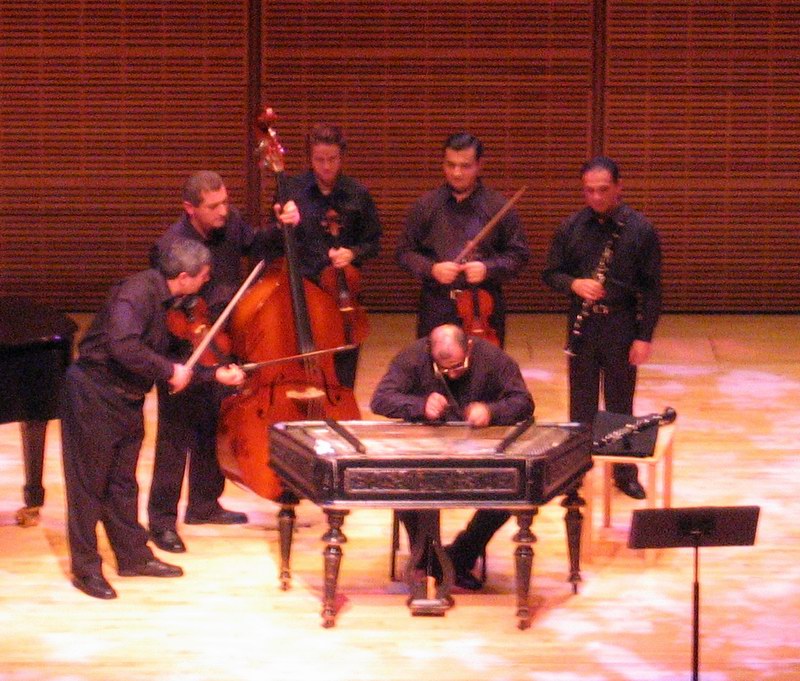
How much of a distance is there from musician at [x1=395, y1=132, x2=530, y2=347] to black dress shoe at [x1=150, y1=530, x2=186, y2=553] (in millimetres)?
1375

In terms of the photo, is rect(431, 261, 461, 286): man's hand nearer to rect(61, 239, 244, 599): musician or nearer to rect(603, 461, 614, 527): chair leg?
rect(603, 461, 614, 527): chair leg

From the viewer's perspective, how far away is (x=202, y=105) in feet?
33.9

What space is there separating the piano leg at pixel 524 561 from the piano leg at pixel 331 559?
1.75 ft

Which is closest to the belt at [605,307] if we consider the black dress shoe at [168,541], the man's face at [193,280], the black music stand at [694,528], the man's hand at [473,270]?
the man's hand at [473,270]

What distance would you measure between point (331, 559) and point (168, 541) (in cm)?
106

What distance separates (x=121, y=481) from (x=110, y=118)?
5.47 m

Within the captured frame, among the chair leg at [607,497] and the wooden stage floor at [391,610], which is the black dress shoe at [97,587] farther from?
the chair leg at [607,497]

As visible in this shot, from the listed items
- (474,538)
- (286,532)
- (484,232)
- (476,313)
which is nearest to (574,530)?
(474,538)

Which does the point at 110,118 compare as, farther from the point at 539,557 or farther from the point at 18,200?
the point at 539,557

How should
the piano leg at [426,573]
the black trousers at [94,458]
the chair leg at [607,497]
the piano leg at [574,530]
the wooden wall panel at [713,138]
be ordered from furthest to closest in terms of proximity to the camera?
the wooden wall panel at [713,138] < the chair leg at [607,497] < the piano leg at [574,530] < the black trousers at [94,458] < the piano leg at [426,573]

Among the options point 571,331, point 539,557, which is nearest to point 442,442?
point 539,557

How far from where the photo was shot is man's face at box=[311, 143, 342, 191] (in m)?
6.25

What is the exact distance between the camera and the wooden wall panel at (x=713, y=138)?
10203 millimetres

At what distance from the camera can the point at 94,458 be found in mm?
5168
